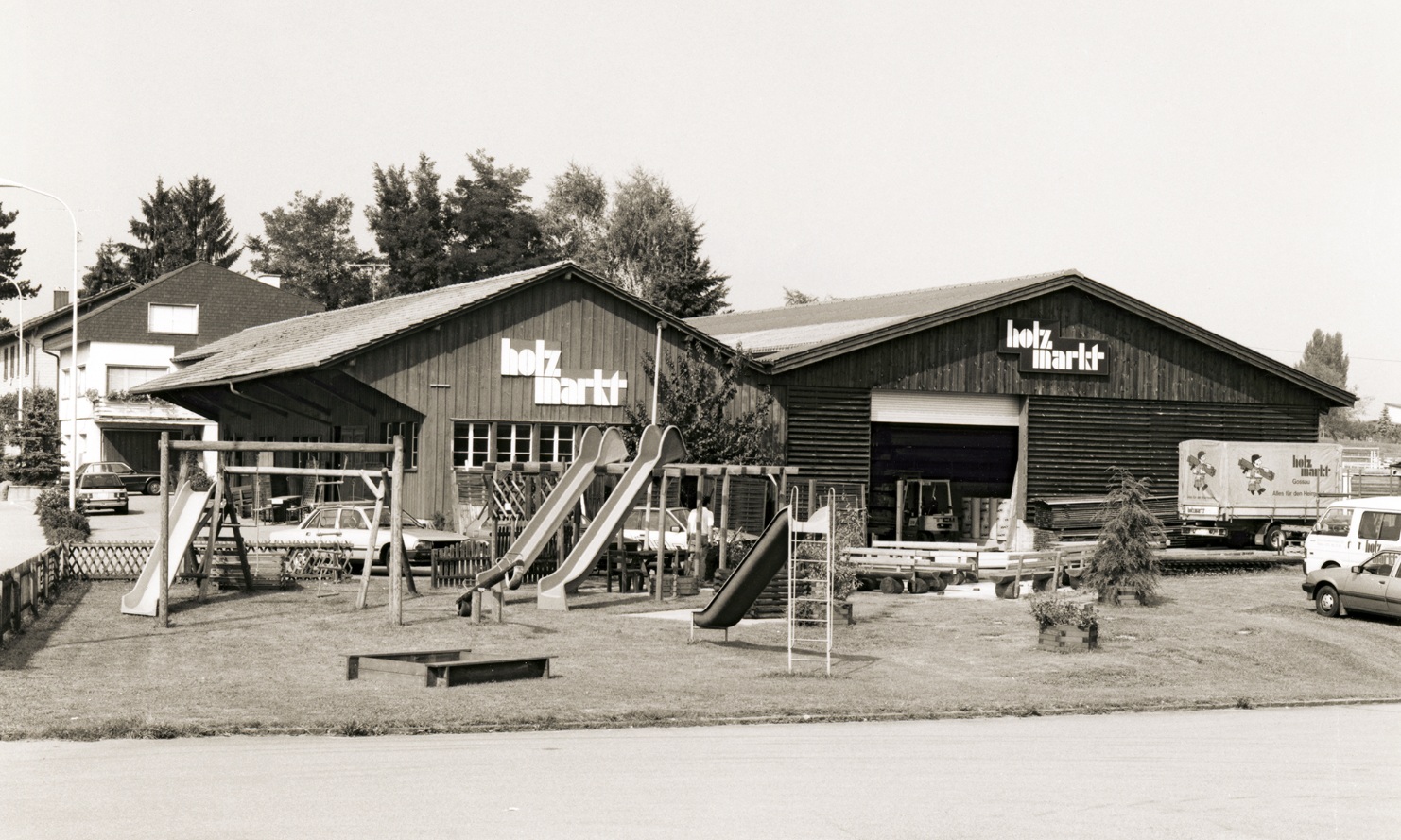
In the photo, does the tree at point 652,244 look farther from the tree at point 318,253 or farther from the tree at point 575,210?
the tree at point 318,253

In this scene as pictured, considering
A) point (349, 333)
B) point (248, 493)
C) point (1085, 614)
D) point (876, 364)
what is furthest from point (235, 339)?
point (1085, 614)

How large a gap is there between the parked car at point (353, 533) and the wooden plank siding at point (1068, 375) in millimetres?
10338

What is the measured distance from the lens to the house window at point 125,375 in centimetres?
6219

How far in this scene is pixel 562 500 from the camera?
79.5 feet

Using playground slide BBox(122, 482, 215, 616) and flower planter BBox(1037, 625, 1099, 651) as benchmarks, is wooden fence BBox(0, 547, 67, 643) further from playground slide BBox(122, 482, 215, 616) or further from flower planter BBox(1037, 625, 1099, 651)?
flower planter BBox(1037, 625, 1099, 651)

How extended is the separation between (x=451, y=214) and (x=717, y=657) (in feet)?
227

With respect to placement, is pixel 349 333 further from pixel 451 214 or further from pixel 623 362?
pixel 451 214

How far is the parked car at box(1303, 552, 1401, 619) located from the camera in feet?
77.9

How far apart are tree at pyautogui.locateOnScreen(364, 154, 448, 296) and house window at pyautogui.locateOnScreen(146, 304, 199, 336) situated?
1824cm

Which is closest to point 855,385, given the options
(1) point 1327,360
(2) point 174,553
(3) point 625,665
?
(2) point 174,553

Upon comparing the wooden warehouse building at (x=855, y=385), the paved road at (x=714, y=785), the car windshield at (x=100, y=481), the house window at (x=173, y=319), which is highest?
the house window at (x=173, y=319)

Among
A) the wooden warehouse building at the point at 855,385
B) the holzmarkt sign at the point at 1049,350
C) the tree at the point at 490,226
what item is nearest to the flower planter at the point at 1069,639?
the wooden warehouse building at the point at 855,385

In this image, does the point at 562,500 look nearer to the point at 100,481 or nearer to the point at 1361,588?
the point at 1361,588

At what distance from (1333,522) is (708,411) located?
13671 millimetres
